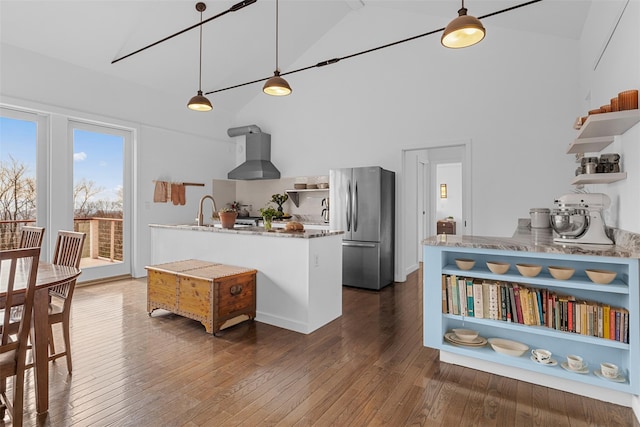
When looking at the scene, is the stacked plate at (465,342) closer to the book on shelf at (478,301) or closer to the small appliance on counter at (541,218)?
the book on shelf at (478,301)

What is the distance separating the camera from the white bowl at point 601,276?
2047 millimetres

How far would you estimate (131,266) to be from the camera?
225 inches

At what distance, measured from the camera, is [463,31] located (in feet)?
7.18

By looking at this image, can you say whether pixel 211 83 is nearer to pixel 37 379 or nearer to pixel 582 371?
pixel 37 379

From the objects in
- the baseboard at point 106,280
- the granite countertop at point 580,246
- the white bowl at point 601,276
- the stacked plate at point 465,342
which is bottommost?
the baseboard at point 106,280

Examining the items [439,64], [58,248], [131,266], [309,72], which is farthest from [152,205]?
[439,64]

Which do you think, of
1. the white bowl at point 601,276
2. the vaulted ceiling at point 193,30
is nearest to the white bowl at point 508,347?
the white bowl at point 601,276

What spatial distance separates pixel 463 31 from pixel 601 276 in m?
1.77

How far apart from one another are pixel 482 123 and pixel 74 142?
19.5 feet

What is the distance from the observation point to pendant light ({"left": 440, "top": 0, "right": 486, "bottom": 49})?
6.85ft

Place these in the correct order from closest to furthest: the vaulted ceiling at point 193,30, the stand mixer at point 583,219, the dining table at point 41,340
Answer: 1. the dining table at point 41,340
2. the stand mixer at point 583,219
3. the vaulted ceiling at point 193,30

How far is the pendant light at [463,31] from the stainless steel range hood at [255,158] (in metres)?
4.64

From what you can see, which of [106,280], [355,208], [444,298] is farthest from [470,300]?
[106,280]

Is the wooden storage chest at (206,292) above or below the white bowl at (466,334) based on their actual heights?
above
